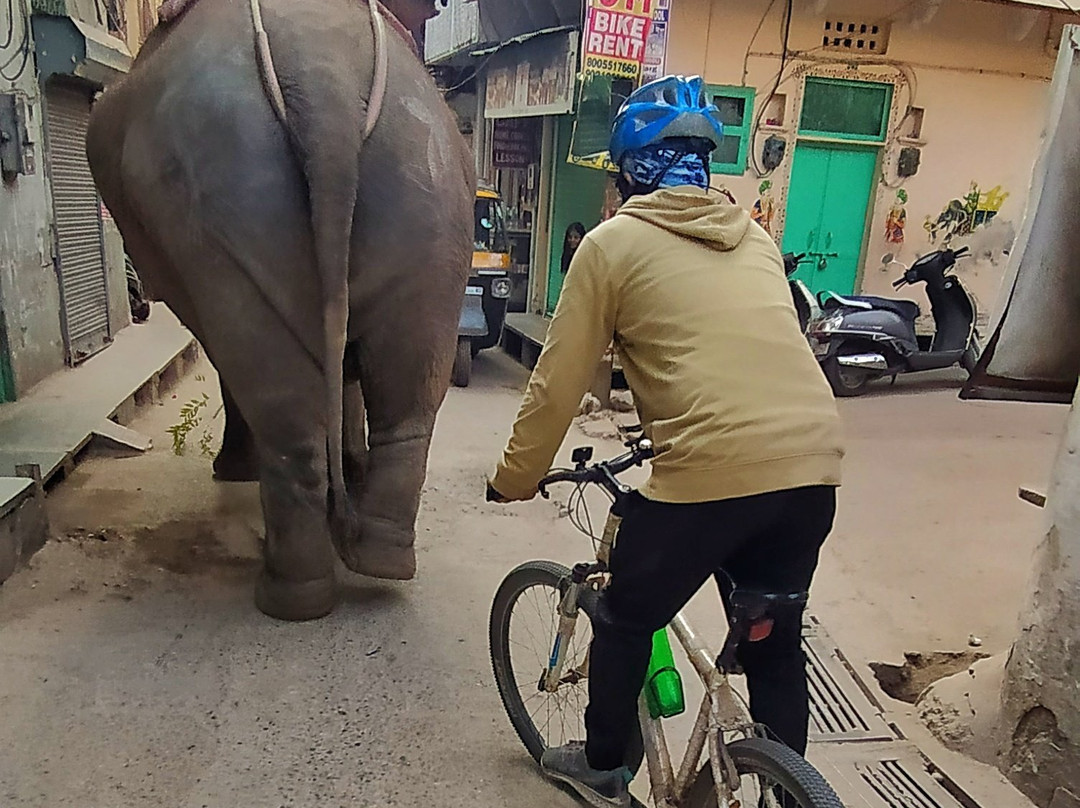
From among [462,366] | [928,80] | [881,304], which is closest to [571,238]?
[462,366]

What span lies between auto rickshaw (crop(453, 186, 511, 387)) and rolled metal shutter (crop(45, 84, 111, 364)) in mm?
2599

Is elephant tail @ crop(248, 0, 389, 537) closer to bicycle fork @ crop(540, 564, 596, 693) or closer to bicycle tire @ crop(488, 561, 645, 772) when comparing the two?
bicycle tire @ crop(488, 561, 645, 772)

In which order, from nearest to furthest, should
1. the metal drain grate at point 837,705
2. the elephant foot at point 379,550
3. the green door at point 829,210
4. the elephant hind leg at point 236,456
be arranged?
the metal drain grate at point 837,705
the elephant foot at point 379,550
the elephant hind leg at point 236,456
the green door at point 829,210

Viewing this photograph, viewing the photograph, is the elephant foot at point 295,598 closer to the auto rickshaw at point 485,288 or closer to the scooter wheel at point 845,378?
the auto rickshaw at point 485,288

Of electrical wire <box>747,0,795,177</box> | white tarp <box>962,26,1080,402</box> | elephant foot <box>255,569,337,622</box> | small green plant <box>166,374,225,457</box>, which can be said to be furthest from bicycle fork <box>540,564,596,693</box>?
electrical wire <box>747,0,795,177</box>

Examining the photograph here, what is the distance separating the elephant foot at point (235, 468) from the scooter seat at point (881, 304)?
4.89m

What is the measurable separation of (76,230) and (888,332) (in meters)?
6.00

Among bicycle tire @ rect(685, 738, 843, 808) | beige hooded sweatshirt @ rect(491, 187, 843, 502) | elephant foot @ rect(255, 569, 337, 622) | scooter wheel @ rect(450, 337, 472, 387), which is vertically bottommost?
scooter wheel @ rect(450, 337, 472, 387)

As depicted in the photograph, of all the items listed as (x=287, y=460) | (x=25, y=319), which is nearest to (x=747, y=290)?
(x=287, y=460)

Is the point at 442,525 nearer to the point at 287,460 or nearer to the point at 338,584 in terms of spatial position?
the point at 338,584

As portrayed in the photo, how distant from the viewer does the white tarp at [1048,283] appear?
2449mm

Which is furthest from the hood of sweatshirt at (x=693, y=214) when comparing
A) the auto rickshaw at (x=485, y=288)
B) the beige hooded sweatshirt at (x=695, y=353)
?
the auto rickshaw at (x=485, y=288)

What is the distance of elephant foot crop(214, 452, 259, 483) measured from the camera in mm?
4395

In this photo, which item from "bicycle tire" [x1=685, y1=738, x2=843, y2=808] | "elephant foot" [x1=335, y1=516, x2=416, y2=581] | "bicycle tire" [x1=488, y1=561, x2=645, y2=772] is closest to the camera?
"bicycle tire" [x1=685, y1=738, x2=843, y2=808]
